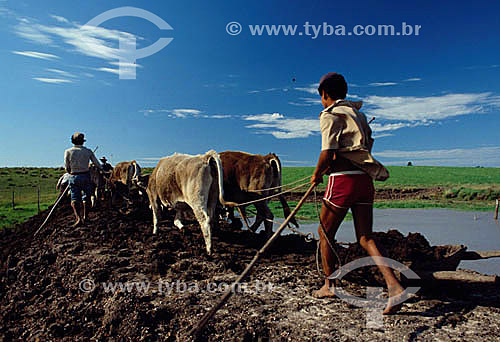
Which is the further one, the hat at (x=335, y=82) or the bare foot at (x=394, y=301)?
the hat at (x=335, y=82)

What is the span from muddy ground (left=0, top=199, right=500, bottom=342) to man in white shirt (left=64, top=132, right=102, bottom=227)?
5.70 feet

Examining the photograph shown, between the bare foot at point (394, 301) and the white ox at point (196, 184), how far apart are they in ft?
9.79

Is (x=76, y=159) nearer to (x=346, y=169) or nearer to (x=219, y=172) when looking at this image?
(x=219, y=172)

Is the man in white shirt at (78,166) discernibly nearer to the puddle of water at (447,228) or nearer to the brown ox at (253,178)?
the brown ox at (253,178)

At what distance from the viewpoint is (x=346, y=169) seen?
372 centimetres

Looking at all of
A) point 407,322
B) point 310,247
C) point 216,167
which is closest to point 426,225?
point 310,247

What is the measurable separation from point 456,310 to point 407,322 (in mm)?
715

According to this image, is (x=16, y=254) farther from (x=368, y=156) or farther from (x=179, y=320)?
(x=368, y=156)

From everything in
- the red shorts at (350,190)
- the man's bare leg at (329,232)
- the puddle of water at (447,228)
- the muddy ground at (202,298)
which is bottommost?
the puddle of water at (447,228)

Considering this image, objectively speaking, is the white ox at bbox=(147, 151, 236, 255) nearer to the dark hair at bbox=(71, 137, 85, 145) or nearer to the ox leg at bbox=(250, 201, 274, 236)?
the ox leg at bbox=(250, 201, 274, 236)

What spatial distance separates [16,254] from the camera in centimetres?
828

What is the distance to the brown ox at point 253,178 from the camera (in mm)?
7406

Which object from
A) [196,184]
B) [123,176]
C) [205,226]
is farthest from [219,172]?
[123,176]

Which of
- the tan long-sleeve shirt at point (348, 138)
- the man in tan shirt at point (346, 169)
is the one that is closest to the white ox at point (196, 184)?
the man in tan shirt at point (346, 169)
